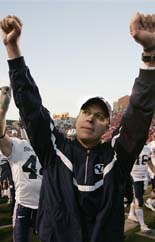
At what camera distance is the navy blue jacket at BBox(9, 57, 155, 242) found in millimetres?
1872

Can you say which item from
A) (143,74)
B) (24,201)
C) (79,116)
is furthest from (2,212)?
(143,74)

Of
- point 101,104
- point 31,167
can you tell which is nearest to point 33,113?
point 101,104

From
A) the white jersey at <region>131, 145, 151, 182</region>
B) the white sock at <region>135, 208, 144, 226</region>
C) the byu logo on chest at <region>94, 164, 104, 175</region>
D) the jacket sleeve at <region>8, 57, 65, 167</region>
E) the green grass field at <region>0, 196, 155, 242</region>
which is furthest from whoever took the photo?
the white jersey at <region>131, 145, 151, 182</region>

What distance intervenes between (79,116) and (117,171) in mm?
413

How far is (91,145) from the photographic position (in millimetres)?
2076

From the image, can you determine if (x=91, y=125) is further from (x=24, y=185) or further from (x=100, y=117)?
(x=24, y=185)

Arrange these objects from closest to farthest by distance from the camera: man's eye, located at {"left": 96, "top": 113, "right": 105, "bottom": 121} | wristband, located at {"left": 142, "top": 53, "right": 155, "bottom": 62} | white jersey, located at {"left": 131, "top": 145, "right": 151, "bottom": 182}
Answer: wristband, located at {"left": 142, "top": 53, "right": 155, "bottom": 62}
man's eye, located at {"left": 96, "top": 113, "right": 105, "bottom": 121}
white jersey, located at {"left": 131, "top": 145, "right": 151, "bottom": 182}

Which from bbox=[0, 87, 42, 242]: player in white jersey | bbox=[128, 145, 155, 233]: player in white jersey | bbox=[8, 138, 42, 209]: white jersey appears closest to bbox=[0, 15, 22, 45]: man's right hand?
bbox=[0, 87, 42, 242]: player in white jersey

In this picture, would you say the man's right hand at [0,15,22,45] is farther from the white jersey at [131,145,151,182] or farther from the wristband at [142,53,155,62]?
the white jersey at [131,145,151,182]

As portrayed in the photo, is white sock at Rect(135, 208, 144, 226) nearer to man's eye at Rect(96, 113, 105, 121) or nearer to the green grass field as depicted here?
the green grass field

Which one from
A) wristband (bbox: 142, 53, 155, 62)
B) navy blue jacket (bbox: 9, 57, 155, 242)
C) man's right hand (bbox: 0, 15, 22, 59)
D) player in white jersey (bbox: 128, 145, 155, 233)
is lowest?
player in white jersey (bbox: 128, 145, 155, 233)

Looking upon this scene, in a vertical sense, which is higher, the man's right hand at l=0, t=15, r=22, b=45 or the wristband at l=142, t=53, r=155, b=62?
the man's right hand at l=0, t=15, r=22, b=45

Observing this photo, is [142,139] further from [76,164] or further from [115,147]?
[76,164]

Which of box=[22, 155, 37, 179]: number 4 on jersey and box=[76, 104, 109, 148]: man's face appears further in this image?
box=[22, 155, 37, 179]: number 4 on jersey
